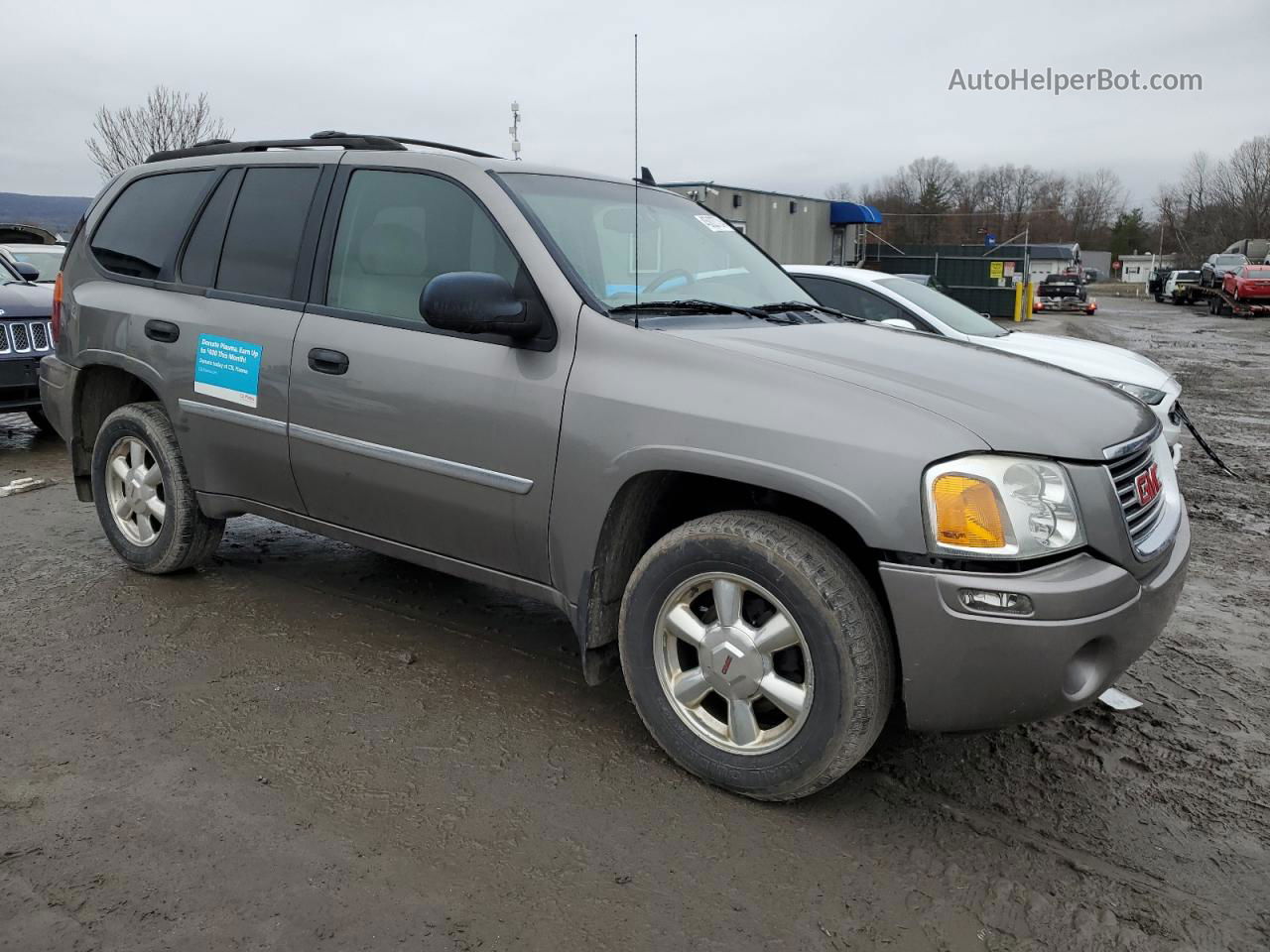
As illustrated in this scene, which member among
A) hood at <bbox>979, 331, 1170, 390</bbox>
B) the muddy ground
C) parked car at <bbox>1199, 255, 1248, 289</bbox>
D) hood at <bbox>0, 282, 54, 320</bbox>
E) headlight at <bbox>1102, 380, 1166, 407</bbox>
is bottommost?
the muddy ground

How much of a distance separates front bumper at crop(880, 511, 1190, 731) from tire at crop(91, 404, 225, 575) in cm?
317

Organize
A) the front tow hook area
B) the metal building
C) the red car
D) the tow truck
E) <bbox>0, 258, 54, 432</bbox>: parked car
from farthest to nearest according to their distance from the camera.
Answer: the tow truck
the red car
the metal building
<bbox>0, 258, 54, 432</bbox>: parked car
the front tow hook area

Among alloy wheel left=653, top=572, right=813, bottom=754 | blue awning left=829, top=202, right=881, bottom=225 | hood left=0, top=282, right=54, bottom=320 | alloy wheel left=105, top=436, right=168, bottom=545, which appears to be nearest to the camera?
alloy wheel left=653, top=572, right=813, bottom=754

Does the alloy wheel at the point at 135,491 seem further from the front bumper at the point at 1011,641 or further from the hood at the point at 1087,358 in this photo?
the hood at the point at 1087,358

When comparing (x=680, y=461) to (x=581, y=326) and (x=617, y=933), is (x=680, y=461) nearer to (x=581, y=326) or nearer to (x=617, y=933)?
(x=581, y=326)

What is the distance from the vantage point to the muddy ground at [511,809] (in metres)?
2.36

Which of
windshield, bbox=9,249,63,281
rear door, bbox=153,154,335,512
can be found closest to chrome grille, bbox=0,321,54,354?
windshield, bbox=9,249,63,281

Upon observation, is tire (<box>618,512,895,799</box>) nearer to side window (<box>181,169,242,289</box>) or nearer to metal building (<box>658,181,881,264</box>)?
side window (<box>181,169,242,289</box>)

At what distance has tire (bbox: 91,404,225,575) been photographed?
435cm

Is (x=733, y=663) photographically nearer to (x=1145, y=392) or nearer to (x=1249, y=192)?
(x=1145, y=392)

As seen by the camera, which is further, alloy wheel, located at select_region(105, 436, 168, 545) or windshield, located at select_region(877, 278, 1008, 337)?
windshield, located at select_region(877, 278, 1008, 337)

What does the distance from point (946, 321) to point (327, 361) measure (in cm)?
533

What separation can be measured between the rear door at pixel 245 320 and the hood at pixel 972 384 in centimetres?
164

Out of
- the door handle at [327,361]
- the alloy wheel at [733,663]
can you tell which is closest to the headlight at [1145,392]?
the alloy wheel at [733,663]
